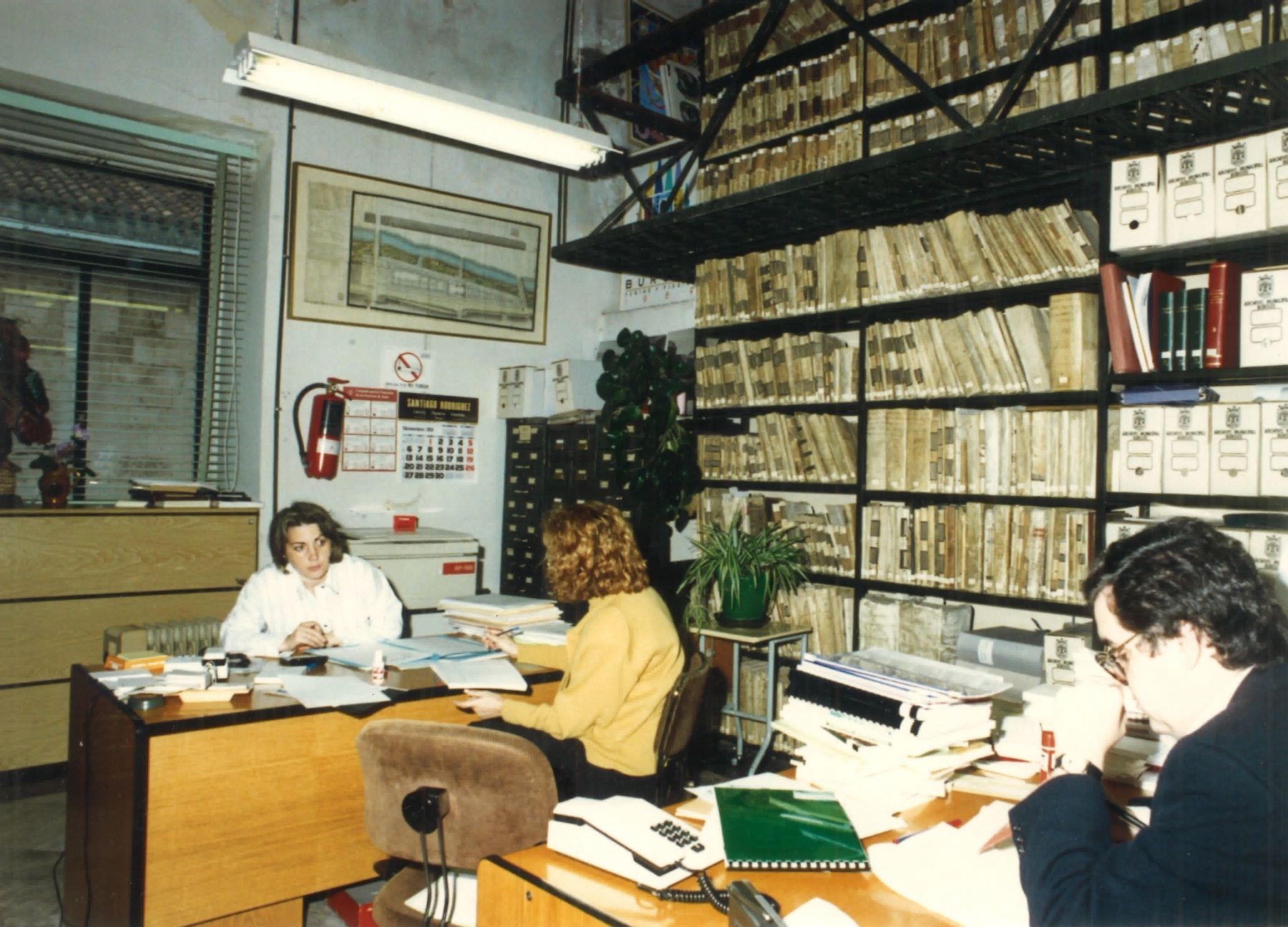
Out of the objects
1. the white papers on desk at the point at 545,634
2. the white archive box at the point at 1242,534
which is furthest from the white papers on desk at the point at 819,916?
the white archive box at the point at 1242,534

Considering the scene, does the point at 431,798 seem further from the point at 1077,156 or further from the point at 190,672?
the point at 1077,156

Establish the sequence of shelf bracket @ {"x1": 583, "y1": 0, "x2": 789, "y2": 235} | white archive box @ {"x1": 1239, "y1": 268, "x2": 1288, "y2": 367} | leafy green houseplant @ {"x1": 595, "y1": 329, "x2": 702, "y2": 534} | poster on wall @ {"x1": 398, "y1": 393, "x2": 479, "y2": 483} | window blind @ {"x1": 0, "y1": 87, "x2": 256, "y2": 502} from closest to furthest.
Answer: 1. white archive box @ {"x1": 1239, "y1": 268, "x2": 1288, "y2": 367}
2. shelf bracket @ {"x1": 583, "y1": 0, "x2": 789, "y2": 235}
3. window blind @ {"x1": 0, "y1": 87, "x2": 256, "y2": 502}
4. leafy green houseplant @ {"x1": 595, "y1": 329, "x2": 702, "y2": 534}
5. poster on wall @ {"x1": 398, "y1": 393, "x2": 479, "y2": 483}

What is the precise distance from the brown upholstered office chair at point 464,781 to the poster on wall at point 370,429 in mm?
2960

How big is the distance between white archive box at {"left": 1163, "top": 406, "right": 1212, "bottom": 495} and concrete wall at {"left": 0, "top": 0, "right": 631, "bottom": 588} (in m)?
3.37

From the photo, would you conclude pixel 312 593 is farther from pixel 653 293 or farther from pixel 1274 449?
pixel 1274 449

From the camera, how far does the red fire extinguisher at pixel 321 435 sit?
4.32 m

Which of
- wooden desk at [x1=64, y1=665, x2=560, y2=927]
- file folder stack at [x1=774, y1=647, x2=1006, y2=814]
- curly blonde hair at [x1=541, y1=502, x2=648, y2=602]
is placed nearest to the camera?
file folder stack at [x1=774, y1=647, x2=1006, y2=814]

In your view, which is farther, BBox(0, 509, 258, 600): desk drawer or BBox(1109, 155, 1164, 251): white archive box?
BBox(0, 509, 258, 600): desk drawer

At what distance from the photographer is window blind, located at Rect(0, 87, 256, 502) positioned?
12.9ft

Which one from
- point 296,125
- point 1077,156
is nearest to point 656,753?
point 1077,156

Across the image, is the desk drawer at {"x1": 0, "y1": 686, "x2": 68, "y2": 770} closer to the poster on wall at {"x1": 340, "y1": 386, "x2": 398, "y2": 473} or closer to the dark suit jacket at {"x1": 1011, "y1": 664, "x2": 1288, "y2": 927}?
the poster on wall at {"x1": 340, "y1": 386, "x2": 398, "y2": 473}

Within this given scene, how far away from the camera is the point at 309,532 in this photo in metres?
3.07

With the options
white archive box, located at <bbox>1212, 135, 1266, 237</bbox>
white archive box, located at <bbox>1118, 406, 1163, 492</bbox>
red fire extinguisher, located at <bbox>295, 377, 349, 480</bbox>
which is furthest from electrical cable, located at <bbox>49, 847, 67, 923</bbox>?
white archive box, located at <bbox>1212, 135, 1266, 237</bbox>

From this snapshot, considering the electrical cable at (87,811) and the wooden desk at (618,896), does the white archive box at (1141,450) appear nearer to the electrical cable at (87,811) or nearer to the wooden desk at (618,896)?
the wooden desk at (618,896)
